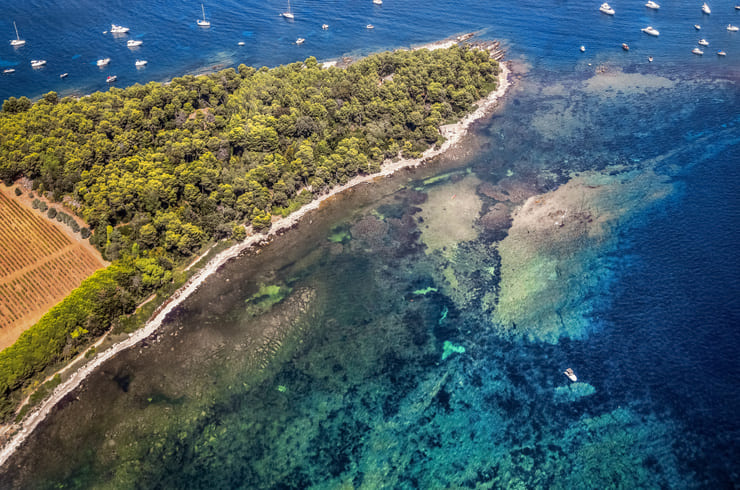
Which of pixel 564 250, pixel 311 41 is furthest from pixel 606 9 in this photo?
pixel 564 250

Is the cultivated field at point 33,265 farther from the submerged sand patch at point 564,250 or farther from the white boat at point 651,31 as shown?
the white boat at point 651,31

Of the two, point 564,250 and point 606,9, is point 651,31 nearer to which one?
point 606,9

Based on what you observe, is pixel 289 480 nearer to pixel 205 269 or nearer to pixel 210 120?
pixel 205 269

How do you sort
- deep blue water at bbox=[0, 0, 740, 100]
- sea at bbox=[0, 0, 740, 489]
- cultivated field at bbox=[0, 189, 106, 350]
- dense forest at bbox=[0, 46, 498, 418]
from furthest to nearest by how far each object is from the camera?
deep blue water at bbox=[0, 0, 740, 100], dense forest at bbox=[0, 46, 498, 418], cultivated field at bbox=[0, 189, 106, 350], sea at bbox=[0, 0, 740, 489]

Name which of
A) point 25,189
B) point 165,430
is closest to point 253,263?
A: point 165,430

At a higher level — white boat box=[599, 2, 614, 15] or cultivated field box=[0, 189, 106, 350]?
white boat box=[599, 2, 614, 15]

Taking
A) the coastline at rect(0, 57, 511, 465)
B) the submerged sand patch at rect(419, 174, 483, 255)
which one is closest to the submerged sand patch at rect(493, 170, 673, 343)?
the submerged sand patch at rect(419, 174, 483, 255)

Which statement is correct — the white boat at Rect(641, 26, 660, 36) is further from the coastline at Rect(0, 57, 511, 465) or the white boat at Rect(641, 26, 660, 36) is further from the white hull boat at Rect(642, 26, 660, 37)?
the coastline at Rect(0, 57, 511, 465)

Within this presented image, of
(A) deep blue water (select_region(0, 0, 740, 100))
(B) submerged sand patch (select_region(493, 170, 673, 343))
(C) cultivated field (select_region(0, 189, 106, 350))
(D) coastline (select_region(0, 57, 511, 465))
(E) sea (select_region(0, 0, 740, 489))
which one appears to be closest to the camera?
(E) sea (select_region(0, 0, 740, 489))
